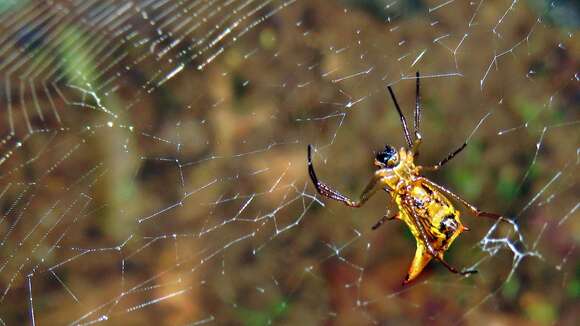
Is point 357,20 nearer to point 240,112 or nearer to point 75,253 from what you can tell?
point 240,112

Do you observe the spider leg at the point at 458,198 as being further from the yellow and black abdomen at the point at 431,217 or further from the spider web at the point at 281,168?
the spider web at the point at 281,168

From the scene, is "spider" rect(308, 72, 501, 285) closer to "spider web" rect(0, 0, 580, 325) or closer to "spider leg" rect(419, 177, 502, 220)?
"spider leg" rect(419, 177, 502, 220)

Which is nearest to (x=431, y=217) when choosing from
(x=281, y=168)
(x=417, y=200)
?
(x=417, y=200)

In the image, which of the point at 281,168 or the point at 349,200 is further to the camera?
the point at 281,168

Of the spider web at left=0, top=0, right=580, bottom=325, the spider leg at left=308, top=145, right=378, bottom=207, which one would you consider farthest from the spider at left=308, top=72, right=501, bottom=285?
the spider web at left=0, top=0, right=580, bottom=325

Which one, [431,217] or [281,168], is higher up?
[431,217]

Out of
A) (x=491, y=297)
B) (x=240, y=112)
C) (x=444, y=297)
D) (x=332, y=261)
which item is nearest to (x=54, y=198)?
(x=240, y=112)

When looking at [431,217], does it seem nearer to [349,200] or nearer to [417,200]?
[417,200]

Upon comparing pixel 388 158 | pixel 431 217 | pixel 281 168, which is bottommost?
pixel 281 168

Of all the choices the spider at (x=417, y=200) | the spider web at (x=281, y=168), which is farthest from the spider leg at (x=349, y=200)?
the spider web at (x=281, y=168)
